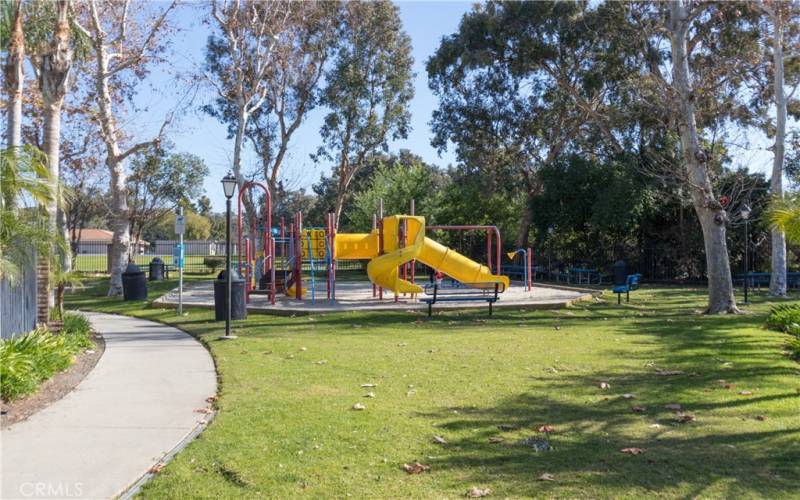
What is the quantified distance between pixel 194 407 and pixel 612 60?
22956 millimetres

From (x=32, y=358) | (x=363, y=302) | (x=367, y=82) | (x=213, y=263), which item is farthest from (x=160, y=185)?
(x=32, y=358)

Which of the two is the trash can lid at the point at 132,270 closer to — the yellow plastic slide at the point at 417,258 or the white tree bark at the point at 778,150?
the yellow plastic slide at the point at 417,258

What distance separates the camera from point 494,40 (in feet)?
90.8

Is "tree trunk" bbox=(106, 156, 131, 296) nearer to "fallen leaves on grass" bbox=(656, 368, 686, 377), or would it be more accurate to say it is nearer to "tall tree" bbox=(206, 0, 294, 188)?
"tall tree" bbox=(206, 0, 294, 188)

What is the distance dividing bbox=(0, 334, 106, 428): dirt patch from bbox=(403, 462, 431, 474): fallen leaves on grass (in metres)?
3.86

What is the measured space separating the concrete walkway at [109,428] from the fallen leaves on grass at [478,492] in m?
2.37

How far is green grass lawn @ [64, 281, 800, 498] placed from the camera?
15.0 ft

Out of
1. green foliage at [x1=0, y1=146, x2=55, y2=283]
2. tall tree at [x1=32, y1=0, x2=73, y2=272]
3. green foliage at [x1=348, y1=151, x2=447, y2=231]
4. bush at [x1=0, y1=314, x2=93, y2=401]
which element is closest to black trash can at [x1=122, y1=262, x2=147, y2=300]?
tall tree at [x1=32, y1=0, x2=73, y2=272]

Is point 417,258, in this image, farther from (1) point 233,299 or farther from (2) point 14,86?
(2) point 14,86

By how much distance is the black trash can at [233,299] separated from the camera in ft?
45.4

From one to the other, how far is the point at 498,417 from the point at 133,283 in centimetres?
1637

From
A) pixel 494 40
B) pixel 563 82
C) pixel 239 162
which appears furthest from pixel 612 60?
pixel 239 162

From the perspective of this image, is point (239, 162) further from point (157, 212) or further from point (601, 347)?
point (157, 212)

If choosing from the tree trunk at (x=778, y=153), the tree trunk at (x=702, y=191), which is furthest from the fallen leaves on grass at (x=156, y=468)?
the tree trunk at (x=778, y=153)
